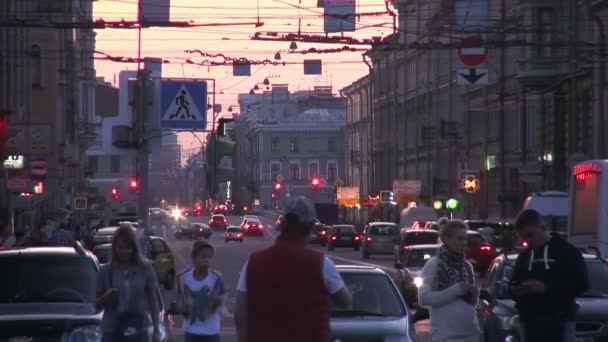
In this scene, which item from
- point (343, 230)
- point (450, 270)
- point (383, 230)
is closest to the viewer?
point (450, 270)

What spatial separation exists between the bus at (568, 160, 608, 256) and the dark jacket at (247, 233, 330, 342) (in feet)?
56.5

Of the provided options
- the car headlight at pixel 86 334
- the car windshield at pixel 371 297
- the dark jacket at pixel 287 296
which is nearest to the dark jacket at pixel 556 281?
the car windshield at pixel 371 297

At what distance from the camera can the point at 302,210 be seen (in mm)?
7949

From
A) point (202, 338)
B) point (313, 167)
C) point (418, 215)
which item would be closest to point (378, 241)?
point (418, 215)

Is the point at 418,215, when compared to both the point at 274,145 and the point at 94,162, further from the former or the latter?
the point at 274,145

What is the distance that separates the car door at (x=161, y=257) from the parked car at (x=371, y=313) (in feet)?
46.0

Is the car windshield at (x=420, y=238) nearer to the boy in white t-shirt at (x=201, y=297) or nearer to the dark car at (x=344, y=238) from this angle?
the dark car at (x=344, y=238)

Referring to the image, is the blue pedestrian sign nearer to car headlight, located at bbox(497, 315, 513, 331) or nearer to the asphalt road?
the asphalt road

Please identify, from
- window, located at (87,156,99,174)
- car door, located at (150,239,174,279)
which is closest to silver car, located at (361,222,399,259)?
car door, located at (150,239,174,279)

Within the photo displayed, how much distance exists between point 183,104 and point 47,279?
9.23 meters

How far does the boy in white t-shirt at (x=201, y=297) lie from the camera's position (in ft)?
42.5

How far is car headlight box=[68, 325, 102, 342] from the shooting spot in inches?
490

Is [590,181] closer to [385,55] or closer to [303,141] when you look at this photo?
[385,55]

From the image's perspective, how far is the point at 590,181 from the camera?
25688 millimetres
